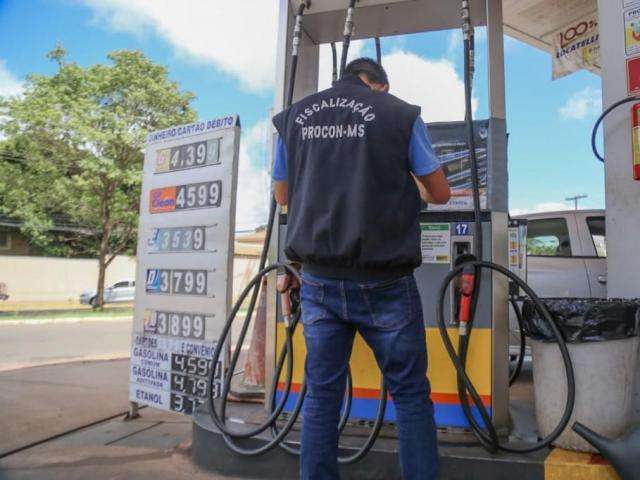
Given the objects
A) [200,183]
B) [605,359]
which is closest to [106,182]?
[200,183]

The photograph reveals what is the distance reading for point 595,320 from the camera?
2502 millimetres

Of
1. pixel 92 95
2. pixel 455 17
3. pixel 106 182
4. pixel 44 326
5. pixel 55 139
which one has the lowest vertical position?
pixel 44 326

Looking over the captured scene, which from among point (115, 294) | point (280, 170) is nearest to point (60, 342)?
point (280, 170)

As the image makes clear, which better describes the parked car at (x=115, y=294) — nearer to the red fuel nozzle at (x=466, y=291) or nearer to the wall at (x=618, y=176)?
the red fuel nozzle at (x=466, y=291)

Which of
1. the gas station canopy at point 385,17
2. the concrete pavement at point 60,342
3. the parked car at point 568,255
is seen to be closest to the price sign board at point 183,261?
the gas station canopy at point 385,17

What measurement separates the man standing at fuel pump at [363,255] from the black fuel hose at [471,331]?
68 centimetres

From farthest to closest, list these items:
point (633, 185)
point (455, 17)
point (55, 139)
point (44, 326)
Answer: point (55, 139) → point (44, 326) → point (455, 17) → point (633, 185)

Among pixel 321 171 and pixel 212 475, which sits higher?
pixel 321 171

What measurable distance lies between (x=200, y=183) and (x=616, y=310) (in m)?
2.87

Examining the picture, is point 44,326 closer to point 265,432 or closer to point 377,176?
point 265,432

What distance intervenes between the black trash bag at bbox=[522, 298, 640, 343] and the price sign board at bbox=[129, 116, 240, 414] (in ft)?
7.09

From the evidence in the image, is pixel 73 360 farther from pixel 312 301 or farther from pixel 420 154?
pixel 420 154

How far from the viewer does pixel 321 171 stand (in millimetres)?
Result: 2088

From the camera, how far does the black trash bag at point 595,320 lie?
2496 mm
